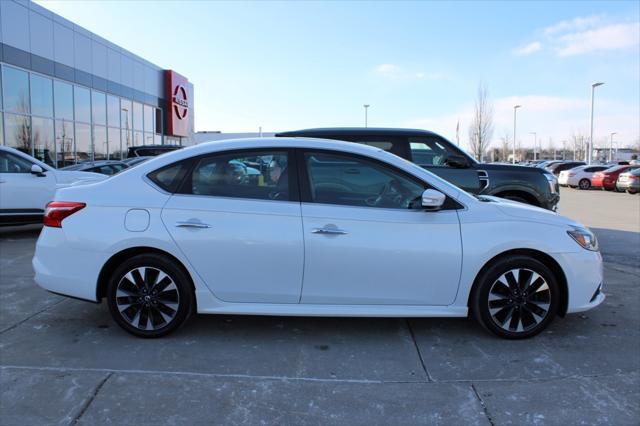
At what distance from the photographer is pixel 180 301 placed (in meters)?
4.03

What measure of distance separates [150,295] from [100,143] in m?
22.5

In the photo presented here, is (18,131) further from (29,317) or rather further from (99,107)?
(29,317)

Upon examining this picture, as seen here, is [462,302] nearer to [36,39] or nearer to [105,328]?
[105,328]

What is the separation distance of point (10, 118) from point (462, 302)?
1864 cm

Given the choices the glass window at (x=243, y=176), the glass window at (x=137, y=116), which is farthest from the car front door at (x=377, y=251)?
the glass window at (x=137, y=116)

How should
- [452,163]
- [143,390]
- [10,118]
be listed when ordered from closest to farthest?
[143,390]
[452,163]
[10,118]

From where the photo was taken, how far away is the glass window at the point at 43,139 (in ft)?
62.4

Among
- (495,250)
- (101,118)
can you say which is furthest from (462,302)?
(101,118)

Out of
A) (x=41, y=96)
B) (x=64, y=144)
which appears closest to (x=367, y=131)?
Answer: (x=41, y=96)

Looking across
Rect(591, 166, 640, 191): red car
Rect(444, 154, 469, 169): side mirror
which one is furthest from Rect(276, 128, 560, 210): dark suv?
Rect(591, 166, 640, 191): red car

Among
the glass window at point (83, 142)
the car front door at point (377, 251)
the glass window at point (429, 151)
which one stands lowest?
the car front door at point (377, 251)

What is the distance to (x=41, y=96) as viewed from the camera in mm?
19422

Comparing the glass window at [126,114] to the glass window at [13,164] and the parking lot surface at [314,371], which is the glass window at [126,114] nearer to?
the glass window at [13,164]

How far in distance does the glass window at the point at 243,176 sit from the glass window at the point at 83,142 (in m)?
20.6
